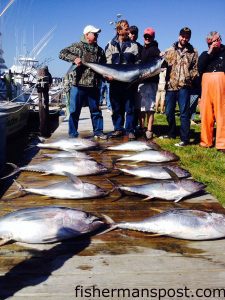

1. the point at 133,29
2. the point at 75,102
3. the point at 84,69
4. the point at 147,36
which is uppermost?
the point at 133,29

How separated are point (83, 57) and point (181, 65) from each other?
1867 mm

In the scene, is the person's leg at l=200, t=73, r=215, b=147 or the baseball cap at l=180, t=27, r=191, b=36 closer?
the baseball cap at l=180, t=27, r=191, b=36

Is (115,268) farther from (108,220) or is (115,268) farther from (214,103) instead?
(214,103)

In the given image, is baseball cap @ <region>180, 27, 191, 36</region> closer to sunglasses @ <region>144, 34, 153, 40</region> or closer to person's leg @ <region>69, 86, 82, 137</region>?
sunglasses @ <region>144, 34, 153, 40</region>

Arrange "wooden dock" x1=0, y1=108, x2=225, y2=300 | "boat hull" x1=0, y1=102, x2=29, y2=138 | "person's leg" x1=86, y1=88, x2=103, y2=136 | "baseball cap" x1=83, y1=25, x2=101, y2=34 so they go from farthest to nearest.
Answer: "boat hull" x1=0, y1=102, x2=29, y2=138 < "person's leg" x1=86, y1=88, x2=103, y2=136 < "baseball cap" x1=83, y1=25, x2=101, y2=34 < "wooden dock" x1=0, y1=108, x2=225, y2=300

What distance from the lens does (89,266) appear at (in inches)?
103

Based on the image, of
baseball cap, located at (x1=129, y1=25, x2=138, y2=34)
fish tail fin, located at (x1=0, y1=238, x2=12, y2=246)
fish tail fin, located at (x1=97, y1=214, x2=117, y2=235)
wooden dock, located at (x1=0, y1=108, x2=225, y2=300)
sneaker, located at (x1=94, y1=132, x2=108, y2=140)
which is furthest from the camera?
baseball cap, located at (x1=129, y1=25, x2=138, y2=34)

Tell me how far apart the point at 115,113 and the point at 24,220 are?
15.7ft

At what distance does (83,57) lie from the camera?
7012 millimetres

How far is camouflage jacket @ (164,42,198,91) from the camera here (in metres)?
7.11

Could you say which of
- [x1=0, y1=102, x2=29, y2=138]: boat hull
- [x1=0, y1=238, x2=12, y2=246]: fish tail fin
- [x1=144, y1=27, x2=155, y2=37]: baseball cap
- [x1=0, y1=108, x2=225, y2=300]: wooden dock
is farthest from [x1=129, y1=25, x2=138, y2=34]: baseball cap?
[x1=0, y1=238, x2=12, y2=246]: fish tail fin

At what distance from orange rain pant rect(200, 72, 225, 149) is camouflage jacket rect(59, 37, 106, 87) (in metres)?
2.10

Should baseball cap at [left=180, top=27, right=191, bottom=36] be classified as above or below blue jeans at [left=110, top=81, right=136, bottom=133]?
above

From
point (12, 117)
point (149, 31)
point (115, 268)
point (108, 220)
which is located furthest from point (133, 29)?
point (115, 268)
